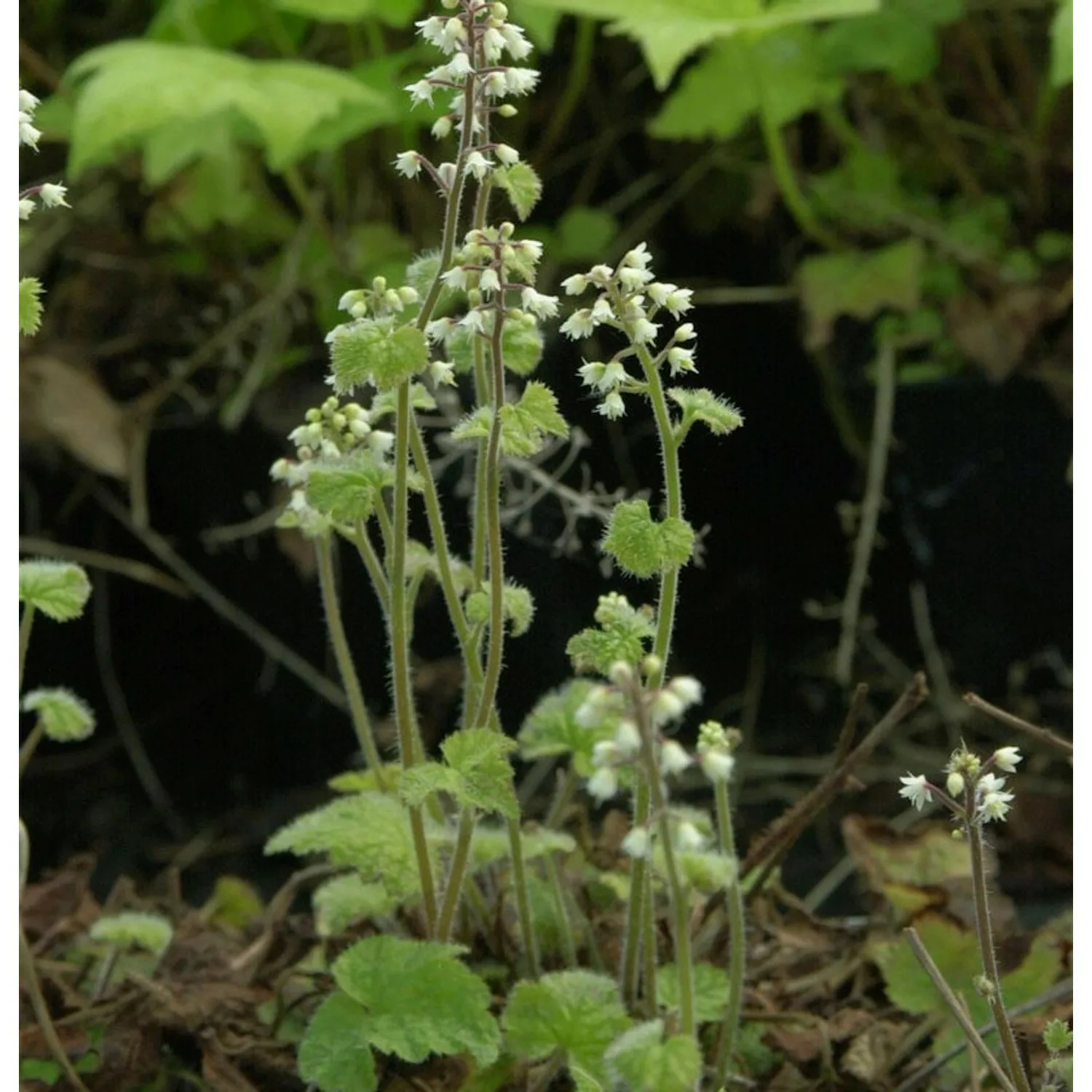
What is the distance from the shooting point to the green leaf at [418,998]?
523 mm

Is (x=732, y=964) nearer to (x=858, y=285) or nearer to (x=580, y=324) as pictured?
(x=580, y=324)

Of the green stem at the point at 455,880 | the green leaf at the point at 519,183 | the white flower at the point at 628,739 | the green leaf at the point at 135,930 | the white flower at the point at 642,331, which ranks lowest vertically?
the green leaf at the point at 135,930

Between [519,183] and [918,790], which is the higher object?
[519,183]

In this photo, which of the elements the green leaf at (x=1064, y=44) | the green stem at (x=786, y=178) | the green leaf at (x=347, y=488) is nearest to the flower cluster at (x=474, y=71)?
the green leaf at (x=347, y=488)

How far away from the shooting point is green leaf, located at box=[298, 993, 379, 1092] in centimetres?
53

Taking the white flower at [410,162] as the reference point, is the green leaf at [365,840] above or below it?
below

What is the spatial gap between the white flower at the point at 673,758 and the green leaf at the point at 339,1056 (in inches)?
8.5

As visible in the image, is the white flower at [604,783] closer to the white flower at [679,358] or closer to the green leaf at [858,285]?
the white flower at [679,358]

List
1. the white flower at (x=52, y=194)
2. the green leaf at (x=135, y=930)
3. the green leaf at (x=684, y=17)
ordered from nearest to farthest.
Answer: the white flower at (x=52, y=194) → the green leaf at (x=135, y=930) → the green leaf at (x=684, y=17)

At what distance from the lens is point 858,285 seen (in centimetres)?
110

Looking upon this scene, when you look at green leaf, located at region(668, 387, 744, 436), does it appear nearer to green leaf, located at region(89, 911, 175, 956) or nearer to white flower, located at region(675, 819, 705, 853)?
white flower, located at region(675, 819, 705, 853)

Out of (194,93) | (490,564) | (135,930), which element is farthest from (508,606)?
(194,93)

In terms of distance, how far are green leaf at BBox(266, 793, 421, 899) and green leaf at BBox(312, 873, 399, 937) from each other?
0.03m

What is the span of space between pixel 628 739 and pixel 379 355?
171mm
